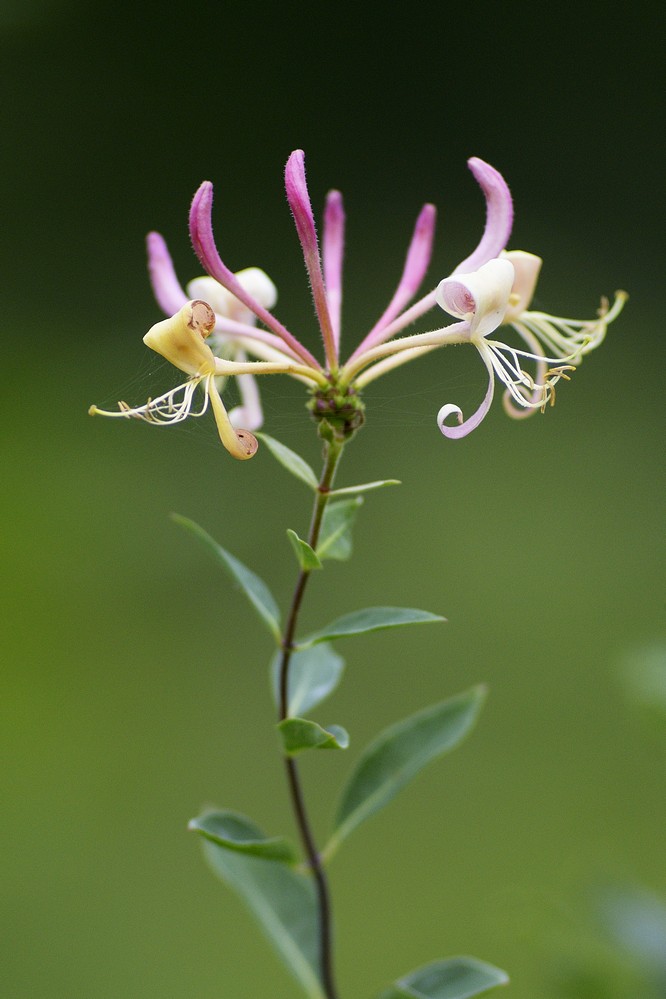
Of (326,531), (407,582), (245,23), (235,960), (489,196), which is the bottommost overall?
(235,960)

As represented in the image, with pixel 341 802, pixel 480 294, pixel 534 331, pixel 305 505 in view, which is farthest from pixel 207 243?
pixel 305 505

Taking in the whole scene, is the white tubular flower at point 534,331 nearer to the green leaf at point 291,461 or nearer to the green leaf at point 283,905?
the green leaf at point 291,461

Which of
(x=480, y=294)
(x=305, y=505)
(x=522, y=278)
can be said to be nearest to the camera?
(x=480, y=294)

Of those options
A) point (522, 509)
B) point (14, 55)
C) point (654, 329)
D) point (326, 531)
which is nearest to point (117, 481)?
point (522, 509)

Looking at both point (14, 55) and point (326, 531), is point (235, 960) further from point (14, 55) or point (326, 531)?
point (14, 55)

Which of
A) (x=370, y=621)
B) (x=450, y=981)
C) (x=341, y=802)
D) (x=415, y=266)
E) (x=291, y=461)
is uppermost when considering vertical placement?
(x=415, y=266)

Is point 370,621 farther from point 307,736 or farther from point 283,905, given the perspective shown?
point 283,905
